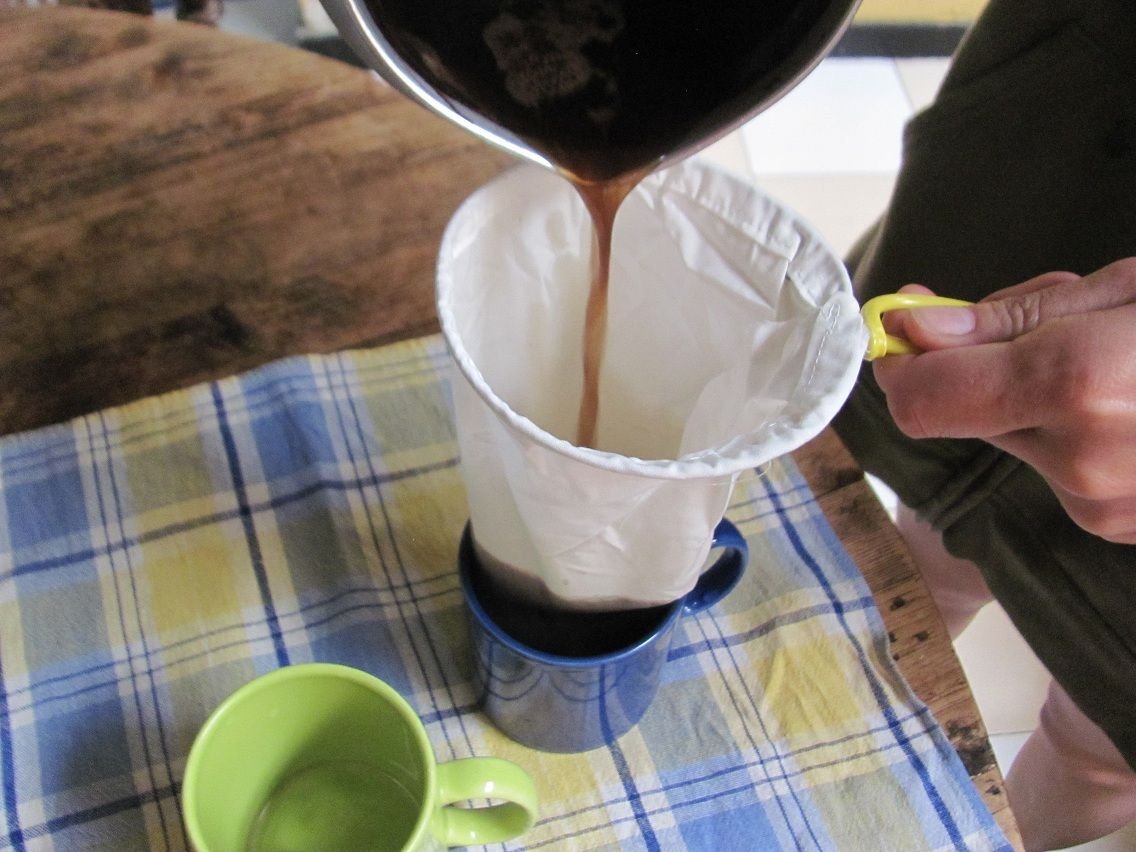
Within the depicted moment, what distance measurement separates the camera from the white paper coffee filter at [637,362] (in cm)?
37

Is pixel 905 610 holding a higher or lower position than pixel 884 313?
lower

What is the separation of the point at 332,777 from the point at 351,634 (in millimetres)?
89

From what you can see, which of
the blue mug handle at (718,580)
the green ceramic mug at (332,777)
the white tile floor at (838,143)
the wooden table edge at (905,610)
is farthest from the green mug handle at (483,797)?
the white tile floor at (838,143)

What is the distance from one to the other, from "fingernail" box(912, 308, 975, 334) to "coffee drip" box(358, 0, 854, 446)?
0.11m

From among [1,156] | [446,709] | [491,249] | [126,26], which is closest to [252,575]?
[446,709]

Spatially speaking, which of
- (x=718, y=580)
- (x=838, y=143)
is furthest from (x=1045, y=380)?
(x=838, y=143)

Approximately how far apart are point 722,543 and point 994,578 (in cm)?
24

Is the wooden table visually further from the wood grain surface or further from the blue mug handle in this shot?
the blue mug handle

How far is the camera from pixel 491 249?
0.46m

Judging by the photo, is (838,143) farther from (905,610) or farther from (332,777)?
(332,777)

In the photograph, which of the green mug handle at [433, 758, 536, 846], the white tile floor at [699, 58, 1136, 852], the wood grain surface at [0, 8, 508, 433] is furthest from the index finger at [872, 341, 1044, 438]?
the white tile floor at [699, 58, 1136, 852]

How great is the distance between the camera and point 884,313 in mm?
426

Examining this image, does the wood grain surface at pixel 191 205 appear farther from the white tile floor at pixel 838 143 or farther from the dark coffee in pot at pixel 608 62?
the white tile floor at pixel 838 143

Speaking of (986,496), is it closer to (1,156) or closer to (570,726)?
(570,726)
